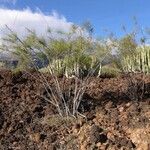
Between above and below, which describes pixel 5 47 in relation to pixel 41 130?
above

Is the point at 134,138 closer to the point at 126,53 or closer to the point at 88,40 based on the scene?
the point at 88,40

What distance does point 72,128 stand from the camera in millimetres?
A: 10281

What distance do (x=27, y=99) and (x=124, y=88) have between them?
2.35 meters

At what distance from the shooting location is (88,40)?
11.1 meters

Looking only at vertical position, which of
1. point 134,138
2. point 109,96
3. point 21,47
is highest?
point 21,47

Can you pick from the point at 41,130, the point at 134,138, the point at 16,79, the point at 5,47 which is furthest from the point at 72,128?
the point at 16,79

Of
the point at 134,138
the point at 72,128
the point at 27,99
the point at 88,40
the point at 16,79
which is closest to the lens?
the point at 134,138

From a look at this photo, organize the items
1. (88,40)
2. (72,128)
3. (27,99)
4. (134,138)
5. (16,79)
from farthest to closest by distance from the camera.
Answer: (16,79)
(27,99)
(88,40)
(72,128)
(134,138)

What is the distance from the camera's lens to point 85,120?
10.4 m

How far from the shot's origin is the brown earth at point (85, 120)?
9.52 metres

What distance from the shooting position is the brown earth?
952 centimetres

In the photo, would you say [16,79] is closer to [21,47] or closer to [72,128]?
[21,47]

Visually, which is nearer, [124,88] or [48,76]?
[124,88]

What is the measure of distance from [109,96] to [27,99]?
1888 millimetres
